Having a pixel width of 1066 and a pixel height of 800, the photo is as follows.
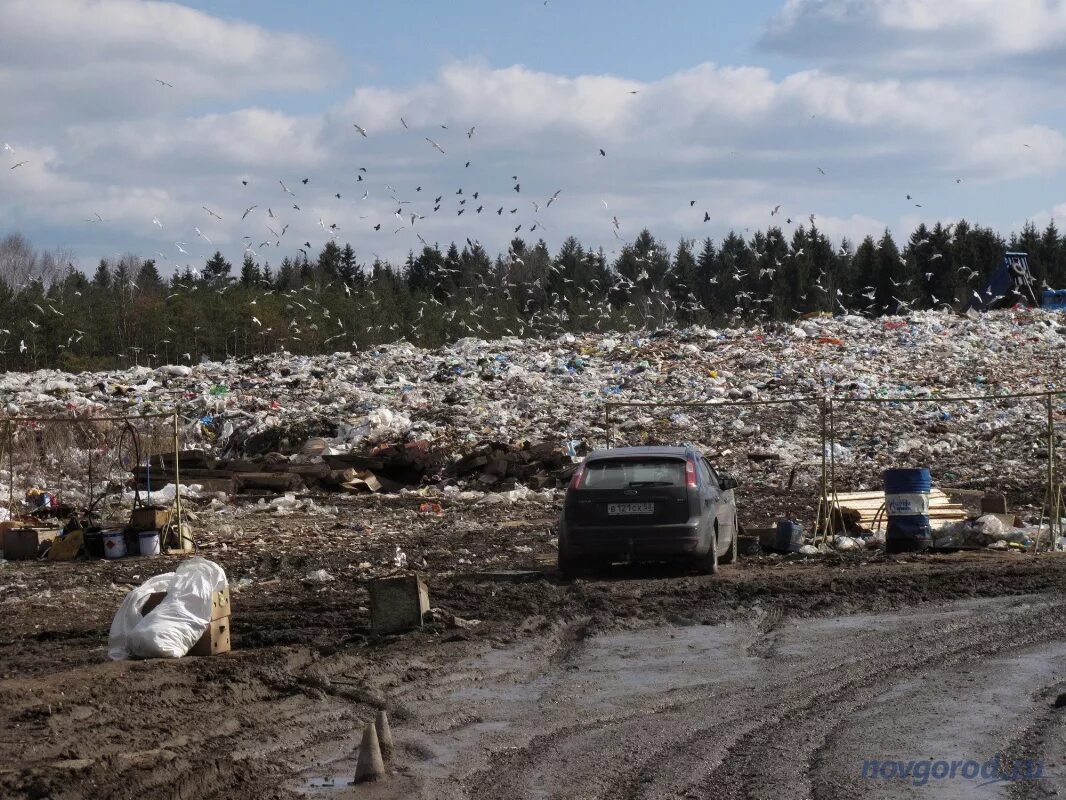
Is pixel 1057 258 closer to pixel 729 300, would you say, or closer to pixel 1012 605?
pixel 729 300

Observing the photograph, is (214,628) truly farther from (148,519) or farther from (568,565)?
(148,519)

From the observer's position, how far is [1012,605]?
11594 mm

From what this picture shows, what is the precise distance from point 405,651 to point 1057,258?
7868 cm

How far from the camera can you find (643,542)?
13.7m

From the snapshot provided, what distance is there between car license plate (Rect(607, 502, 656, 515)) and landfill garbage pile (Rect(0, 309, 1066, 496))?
31.2ft

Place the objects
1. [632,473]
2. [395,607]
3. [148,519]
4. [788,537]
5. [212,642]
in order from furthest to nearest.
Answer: [148,519] → [788,537] → [632,473] → [395,607] → [212,642]

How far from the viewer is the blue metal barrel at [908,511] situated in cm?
1576

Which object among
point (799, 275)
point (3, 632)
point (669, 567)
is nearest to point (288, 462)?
point (669, 567)

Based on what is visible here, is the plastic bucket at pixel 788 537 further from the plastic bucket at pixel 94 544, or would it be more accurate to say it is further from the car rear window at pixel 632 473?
the plastic bucket at pixel 94 544

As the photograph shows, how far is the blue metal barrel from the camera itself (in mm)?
15758
